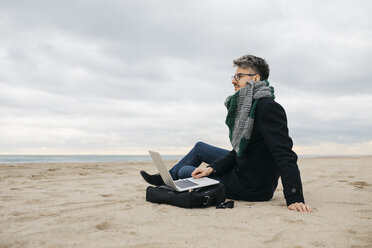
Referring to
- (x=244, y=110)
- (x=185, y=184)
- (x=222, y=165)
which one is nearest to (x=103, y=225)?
(x=185, y=184)

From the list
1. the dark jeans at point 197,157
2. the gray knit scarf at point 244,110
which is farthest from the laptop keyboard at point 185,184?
the gray knit scarf at point 244,110

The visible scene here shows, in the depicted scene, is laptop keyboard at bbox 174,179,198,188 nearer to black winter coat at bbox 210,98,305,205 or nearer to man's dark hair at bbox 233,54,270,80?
black winter coat at bbox 210,98,305,205

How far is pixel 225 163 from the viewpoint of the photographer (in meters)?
3.32

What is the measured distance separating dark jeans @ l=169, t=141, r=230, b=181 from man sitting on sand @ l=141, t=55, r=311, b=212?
0.16 metres

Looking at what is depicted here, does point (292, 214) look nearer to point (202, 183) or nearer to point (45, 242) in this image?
point (202, 183)

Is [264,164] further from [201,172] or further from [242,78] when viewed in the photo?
[242,78]

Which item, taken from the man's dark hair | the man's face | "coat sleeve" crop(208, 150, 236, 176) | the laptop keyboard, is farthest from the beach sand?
the man's dark hair

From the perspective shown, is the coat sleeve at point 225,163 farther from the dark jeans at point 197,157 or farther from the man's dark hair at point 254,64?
the man's dark hair at point 254,64

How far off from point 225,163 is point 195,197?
653 mm

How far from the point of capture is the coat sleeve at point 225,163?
3313 mm

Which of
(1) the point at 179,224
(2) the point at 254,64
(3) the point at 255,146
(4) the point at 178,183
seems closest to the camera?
(1) the point at 179,224

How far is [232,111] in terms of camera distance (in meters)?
3.05

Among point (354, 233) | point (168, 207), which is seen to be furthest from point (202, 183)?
point (354, 233)

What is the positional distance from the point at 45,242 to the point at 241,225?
1375 millimetres
